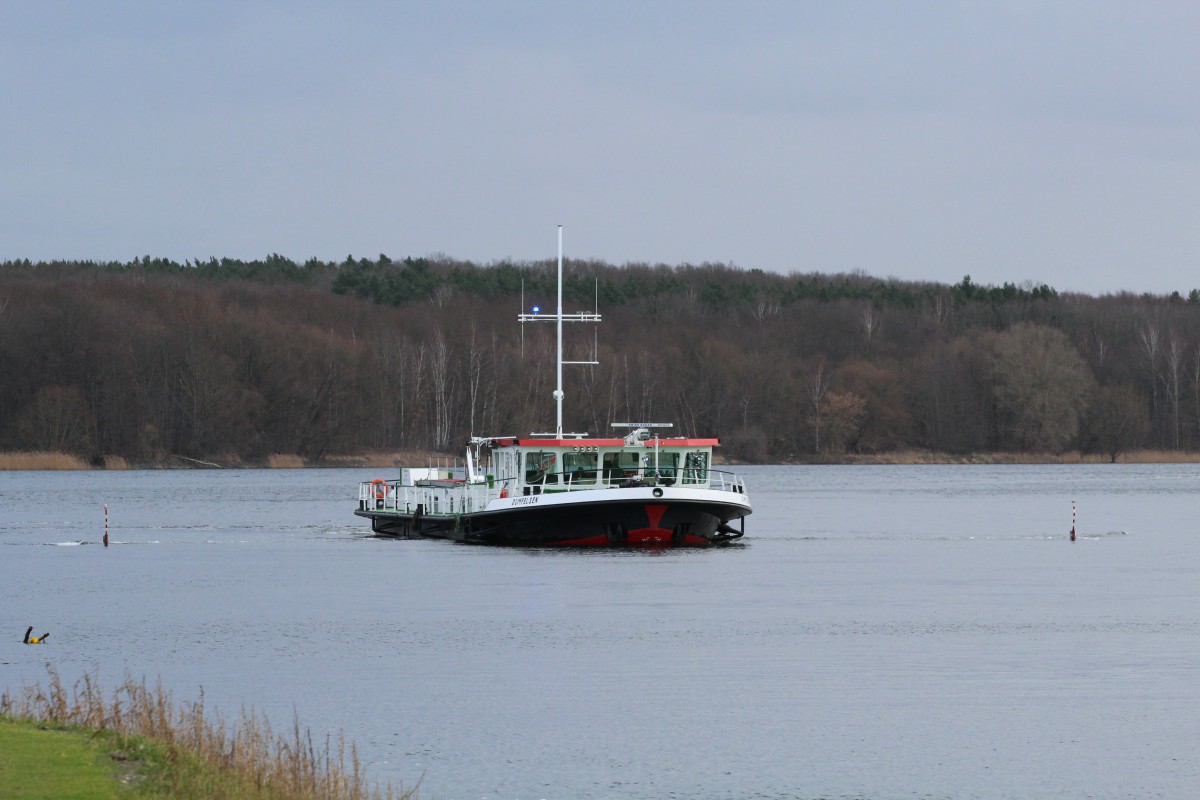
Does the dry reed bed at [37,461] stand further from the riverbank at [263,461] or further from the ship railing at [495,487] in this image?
the ship railing at [495,487]

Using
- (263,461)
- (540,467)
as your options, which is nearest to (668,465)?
(540,467)

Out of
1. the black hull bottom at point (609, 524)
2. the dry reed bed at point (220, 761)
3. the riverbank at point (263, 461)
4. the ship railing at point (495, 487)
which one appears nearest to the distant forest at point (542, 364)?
the riverbank at point (263, 461)

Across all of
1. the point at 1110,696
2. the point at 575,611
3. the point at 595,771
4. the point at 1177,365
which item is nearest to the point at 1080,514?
the point at 575,611

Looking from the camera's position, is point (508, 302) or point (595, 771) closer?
point (595, 771)

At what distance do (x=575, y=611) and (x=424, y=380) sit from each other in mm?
108203

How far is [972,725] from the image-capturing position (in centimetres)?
2388

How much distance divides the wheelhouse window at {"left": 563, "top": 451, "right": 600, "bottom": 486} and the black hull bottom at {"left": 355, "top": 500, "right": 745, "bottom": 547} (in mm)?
1324

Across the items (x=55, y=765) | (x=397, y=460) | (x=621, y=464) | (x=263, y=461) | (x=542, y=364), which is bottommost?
(x=55, y=765)

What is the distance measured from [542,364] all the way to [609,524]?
85494mm

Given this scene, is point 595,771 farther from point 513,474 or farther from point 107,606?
point 513,474

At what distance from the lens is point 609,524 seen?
166ft

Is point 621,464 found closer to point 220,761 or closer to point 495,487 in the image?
point 495,487

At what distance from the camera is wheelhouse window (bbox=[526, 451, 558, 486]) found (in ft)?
168

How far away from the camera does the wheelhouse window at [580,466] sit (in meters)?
51.0
